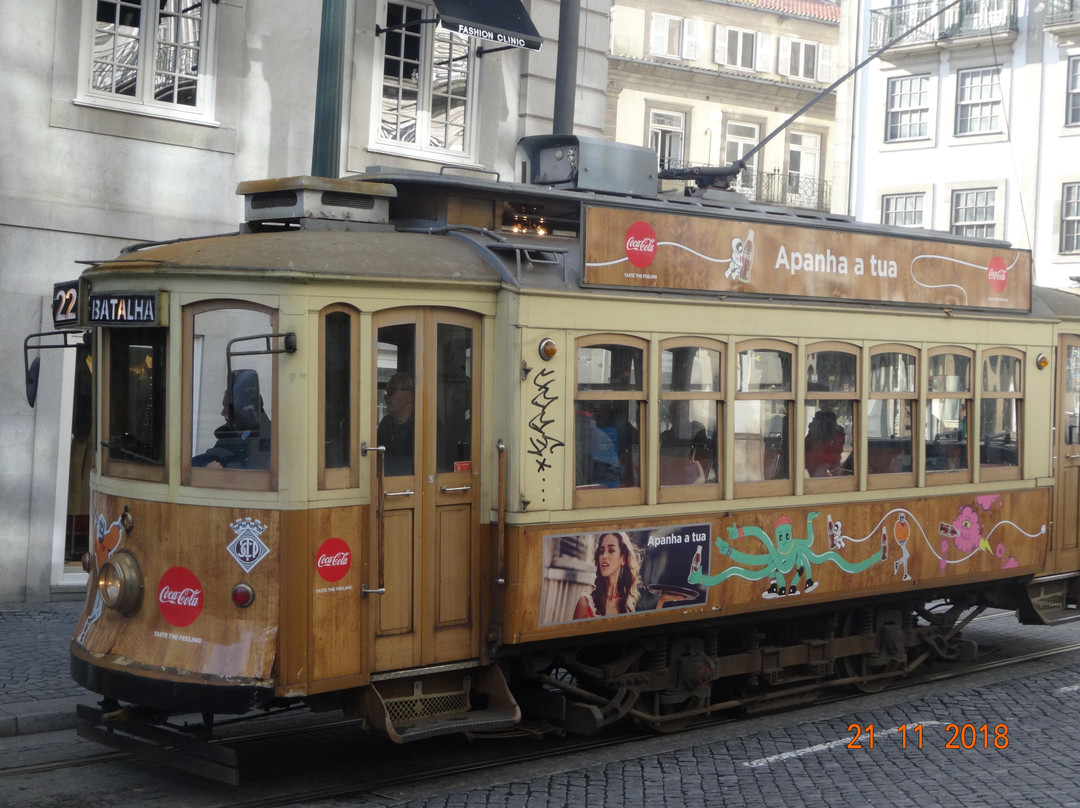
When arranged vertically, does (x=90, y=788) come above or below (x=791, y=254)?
below

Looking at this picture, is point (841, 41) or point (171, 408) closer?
point (171, 408)

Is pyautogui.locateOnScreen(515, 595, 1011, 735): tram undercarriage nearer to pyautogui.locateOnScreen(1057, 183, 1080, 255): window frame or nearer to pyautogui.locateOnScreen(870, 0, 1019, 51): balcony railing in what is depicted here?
pyautogui.locateOnScreen(1057, 183, 1080, 255): window frame

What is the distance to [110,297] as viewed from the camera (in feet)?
25.0

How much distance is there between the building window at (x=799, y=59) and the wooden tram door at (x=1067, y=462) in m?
35.1

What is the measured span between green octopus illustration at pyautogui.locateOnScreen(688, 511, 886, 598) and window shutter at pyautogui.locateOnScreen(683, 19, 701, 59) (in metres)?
36.2

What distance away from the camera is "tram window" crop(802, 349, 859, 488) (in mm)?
9383

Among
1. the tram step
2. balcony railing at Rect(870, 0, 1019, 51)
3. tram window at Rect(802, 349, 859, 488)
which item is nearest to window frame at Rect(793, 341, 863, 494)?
tram window at Rect(802, 349, 859, 488)

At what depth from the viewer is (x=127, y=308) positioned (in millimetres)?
7520

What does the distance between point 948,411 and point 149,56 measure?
8.05 m

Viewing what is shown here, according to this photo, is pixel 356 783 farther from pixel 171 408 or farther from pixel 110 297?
pixel 110 297

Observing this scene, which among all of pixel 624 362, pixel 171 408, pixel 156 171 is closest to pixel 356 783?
pixel 171 408

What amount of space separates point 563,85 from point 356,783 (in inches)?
284

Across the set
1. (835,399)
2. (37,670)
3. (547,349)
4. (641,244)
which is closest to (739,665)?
(835,399)

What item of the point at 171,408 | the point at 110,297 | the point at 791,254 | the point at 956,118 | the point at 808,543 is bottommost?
the point at 808,543
